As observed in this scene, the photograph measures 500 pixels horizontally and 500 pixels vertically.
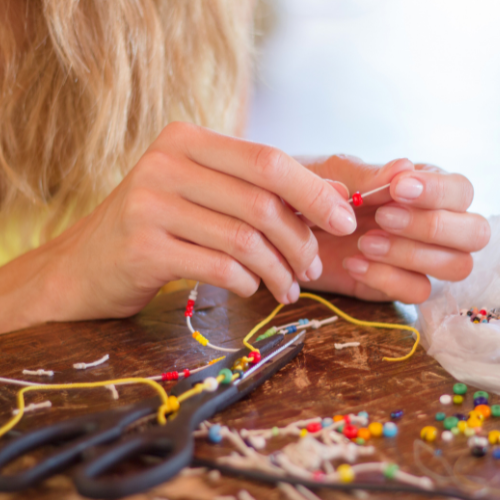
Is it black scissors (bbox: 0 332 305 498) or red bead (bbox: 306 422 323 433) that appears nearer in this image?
black scissors (bbox: 0 332 305 498)

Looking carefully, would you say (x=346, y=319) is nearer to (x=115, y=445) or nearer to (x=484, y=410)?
(x=484, y=410)

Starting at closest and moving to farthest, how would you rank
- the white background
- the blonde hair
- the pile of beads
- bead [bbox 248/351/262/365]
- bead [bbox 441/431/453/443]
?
1. bead [bbox 441/431/453/443]
2. bead [bbox 248/351/262/365]
3. the pile of beads
4. the blonde hair
5. the white background

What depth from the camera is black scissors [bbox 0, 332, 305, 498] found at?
0.32 metres

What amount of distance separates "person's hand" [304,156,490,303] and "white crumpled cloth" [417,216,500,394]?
33 millimetres

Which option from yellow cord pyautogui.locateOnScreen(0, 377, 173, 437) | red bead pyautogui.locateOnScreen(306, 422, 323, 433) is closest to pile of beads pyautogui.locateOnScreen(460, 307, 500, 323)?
red bead pyautogui.locateOnScreen(306, 422, 323, 433)

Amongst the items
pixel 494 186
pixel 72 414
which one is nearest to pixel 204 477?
pixel 72 414

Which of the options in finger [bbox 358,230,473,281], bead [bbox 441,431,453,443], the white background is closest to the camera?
bead [bbox 441,431,453,443]

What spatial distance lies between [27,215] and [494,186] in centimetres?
214

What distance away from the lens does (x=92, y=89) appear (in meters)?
0.99

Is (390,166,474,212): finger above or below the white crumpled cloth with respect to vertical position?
above

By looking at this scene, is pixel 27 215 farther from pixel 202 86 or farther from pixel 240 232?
pixel 240 232

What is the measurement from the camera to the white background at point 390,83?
2.50 metres

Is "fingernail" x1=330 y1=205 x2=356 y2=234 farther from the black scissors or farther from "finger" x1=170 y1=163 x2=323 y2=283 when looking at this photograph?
the black scissors

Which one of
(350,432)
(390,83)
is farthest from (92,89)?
(390,83)
